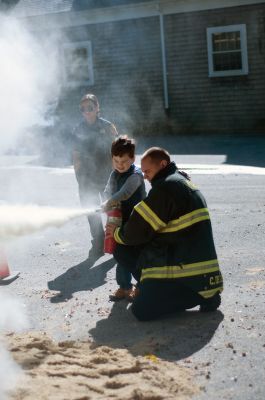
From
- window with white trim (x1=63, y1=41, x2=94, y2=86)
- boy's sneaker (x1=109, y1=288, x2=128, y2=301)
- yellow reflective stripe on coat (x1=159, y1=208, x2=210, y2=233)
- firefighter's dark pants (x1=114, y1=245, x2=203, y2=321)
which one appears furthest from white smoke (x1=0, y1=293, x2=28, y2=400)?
window with white trim (x1=63, y1=41, x2=94, y2=86)

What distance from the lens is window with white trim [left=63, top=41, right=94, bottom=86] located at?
2114 centimetres

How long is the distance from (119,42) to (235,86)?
3.68 m

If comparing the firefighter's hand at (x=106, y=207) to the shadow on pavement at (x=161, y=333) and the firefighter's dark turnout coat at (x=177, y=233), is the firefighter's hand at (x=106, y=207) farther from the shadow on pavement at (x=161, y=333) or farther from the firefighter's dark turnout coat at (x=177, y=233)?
the shadow on pavement at (x=161, y=333)

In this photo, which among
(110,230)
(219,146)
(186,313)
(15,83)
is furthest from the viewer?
(219,146)

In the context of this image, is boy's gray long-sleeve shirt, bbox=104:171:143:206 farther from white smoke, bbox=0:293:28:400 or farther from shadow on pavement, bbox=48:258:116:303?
white smoke, bbox=0:293:28:400

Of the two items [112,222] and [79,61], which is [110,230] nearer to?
[112,222]

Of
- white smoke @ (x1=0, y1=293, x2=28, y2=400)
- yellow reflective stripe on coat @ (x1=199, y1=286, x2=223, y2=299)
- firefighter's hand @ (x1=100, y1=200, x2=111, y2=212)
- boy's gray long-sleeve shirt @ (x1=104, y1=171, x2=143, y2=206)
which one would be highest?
boy's gray long-sleeve shirt @ (x1=104, y1=171, x2=143, y2=206)

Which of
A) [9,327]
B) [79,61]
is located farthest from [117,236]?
[79,61]

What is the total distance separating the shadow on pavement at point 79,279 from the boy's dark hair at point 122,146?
1.30 meters

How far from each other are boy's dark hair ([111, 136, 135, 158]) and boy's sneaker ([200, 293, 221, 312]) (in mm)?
1429

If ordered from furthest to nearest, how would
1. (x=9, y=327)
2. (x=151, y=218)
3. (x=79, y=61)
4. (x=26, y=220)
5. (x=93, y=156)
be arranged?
1. (x=79, y=61)
2. (x=93, y=156)
3. (x=26, y=220)
4. (x=9, y=327)
5. (x=151, y=218)

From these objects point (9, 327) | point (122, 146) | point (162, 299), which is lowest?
point (9, 327)

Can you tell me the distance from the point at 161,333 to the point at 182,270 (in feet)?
1.64

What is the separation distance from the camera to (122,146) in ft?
19.3
